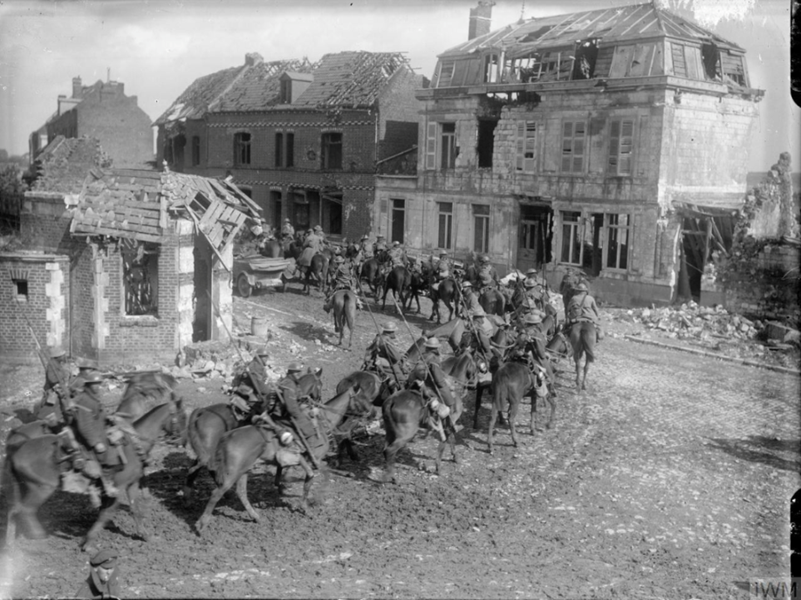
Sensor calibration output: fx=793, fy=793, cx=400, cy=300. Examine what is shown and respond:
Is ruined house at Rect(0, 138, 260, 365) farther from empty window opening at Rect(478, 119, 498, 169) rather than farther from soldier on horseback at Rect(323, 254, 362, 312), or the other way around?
empty window opening at Rect(478, 119, 498, 169)

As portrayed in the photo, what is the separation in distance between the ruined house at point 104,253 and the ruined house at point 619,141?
7.75m

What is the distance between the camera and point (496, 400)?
1308 cm

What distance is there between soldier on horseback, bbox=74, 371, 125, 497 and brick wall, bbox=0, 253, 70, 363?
5925 mm

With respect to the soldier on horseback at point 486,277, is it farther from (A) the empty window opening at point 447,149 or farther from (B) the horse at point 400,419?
(B) the horse at point 400,419

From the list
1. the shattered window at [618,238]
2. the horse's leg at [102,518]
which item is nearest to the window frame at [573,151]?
the shattered window at [618,238]

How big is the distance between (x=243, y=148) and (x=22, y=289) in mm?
5199

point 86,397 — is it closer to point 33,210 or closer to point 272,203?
point 33,210

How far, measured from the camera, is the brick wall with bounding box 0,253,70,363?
1443cm

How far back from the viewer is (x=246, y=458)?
32.2ft

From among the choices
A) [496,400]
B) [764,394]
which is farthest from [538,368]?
[764,394]

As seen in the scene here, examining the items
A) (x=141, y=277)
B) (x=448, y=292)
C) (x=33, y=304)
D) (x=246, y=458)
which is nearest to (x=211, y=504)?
(x=246, y=458)

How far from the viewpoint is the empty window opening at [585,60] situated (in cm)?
2149

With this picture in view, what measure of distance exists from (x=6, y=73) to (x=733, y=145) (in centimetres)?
1814

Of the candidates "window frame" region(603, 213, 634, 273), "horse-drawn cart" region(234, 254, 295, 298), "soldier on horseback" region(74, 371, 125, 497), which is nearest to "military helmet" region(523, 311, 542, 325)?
"horse-drawn cart" region(234, 254, 295, 298)
